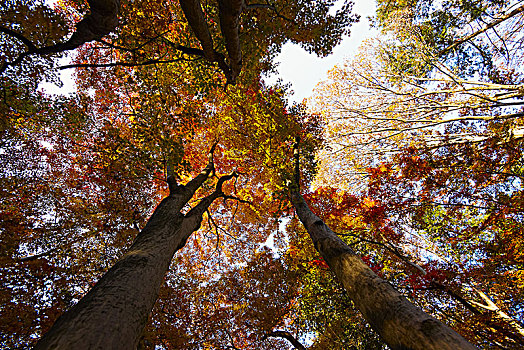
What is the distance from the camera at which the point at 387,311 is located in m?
2.28

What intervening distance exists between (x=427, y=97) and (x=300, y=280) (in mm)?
10568

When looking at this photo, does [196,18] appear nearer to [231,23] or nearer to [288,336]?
[231,23]

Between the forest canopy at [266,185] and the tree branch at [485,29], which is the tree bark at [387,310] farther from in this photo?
the tree branch at [485,29]

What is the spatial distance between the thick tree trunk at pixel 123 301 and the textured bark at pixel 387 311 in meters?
2.62

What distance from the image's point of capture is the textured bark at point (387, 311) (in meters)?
1.75

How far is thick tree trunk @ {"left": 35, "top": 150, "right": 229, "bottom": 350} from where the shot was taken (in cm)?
159

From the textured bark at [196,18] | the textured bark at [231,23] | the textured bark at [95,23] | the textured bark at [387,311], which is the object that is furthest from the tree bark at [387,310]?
the textured bark at [95,23]

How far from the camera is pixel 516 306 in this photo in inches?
259

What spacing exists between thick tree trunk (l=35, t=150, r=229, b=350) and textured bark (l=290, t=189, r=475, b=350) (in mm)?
2623

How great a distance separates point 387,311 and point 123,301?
2.88 meters

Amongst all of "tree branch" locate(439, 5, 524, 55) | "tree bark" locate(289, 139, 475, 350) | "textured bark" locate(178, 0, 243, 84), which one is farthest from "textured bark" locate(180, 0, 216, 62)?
"tree branch" locate(439, 5, 524, 55)

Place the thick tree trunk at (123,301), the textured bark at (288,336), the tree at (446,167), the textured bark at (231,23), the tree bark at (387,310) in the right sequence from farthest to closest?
the textured bark at (288,336) < the tree at (446,167) < the textured bark at (231,23) < the tree bark at (387,310) < the thick tree trunk at (123,301)

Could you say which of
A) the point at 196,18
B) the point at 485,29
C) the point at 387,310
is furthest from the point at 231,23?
the point at 485,29

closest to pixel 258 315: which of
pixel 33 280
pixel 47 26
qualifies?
pixel 33 280
